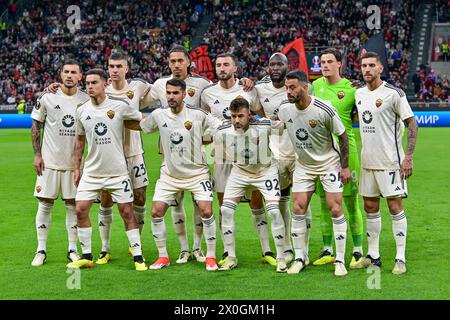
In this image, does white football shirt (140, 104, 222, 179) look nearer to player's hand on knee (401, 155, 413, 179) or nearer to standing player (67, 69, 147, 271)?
standing player (67, 69, 147, 271)

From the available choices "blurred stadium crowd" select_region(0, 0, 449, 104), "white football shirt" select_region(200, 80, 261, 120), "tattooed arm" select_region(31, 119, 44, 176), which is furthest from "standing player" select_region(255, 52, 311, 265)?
"blurred stadium crowd" select_region(0, 0, 449, 104)

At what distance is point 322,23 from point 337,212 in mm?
33900

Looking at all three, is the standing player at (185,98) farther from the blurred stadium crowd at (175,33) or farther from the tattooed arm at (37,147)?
the blurred stadium crowd at (175,33)

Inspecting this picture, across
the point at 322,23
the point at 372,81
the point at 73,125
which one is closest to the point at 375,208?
the point at 372,81

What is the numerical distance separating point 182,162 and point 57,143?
59.7 inches

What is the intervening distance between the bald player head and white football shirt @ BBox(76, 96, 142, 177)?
1.67 meters

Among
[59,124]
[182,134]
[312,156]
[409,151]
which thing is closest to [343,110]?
[312,156]

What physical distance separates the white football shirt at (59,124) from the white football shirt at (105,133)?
345mm

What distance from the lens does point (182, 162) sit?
8.84m

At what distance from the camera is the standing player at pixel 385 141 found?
27.3 ft

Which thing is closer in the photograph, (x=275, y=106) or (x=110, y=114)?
(x=110, y=114)

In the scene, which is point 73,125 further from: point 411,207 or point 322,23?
point 322,23

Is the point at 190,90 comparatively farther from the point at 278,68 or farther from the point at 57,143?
the point at 57,143

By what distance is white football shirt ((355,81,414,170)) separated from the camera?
8328 millimetres
